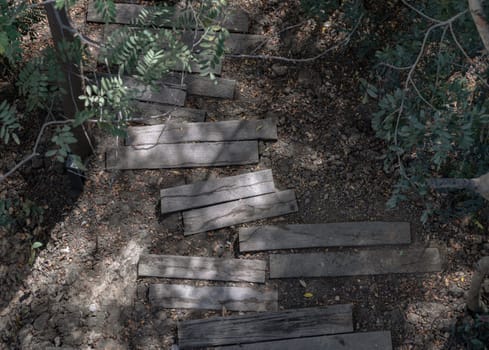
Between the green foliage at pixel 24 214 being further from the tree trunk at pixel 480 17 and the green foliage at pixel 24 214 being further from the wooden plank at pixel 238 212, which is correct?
the tree trunk at pixel 480 17

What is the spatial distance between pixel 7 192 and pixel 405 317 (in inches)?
141

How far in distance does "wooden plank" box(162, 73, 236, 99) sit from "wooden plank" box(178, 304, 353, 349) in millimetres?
2160

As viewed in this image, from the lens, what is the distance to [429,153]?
4.98m

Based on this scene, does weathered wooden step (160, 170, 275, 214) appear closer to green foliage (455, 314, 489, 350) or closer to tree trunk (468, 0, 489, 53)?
green foliage (455, 314, 489, 350)

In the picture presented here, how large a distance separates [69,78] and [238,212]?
1.76 meters

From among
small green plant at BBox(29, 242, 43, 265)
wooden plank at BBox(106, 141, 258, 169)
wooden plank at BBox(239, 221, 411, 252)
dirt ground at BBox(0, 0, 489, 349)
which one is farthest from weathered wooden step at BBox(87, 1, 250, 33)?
small green plant at BBox(29, 242, 43, 265)

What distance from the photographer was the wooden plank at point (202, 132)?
5.08 m

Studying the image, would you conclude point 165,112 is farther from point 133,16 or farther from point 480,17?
point 480,17

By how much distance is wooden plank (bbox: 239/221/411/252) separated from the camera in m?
4.66

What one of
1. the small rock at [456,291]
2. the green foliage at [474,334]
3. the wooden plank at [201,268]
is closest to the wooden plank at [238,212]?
the wooden plank at [201,268]

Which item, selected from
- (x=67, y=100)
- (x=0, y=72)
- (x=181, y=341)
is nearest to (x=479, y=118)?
(x=181, y=341)

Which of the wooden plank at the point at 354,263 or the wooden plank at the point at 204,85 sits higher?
the wooden plank at the point at 204,85

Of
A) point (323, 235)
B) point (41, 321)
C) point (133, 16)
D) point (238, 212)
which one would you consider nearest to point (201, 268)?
point (238, 212)

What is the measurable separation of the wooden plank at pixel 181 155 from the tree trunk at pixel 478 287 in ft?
6.71
